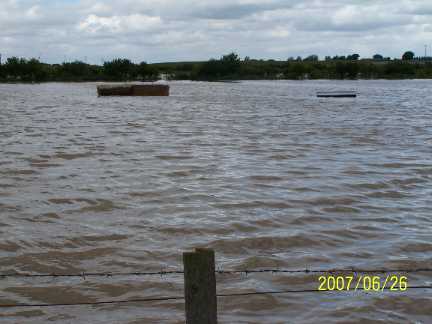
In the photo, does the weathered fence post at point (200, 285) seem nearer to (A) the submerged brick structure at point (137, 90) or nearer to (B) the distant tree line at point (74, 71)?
(A) the submerged brick structure at point (137, 90)

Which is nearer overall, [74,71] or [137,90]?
[137,90]

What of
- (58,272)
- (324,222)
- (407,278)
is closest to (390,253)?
(407,278)

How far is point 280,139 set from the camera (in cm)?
2792

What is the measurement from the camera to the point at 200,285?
4.71 m

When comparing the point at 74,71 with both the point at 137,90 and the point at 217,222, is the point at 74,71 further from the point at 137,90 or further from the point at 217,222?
the point at 217,222

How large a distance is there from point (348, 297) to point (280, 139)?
2000cm
